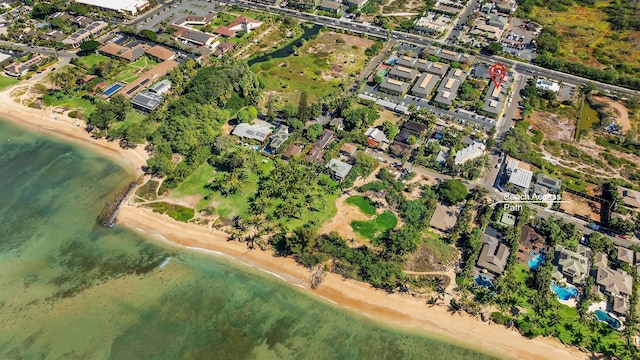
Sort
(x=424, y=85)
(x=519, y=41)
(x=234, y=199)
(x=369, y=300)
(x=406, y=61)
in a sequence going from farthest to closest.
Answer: (x=519, y=41)
(x=406, y=61)
(x=424, y=85)
(x=234, y=199)
(x=369, y=300)

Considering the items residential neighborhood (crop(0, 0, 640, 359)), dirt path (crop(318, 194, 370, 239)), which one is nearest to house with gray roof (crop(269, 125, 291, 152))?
residential neighborhood (crop(0, 0, 640, 359))

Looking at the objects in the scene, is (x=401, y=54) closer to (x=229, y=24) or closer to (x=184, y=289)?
(x=229, y=24)

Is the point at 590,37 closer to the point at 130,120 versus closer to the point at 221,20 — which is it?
the point at 221,20

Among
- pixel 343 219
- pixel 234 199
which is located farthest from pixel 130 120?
pixel 343 219

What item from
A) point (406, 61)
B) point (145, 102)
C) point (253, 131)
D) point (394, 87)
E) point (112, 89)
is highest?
point (406, 61)

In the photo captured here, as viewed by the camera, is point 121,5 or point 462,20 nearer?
point 121,5

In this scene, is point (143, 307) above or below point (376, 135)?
below

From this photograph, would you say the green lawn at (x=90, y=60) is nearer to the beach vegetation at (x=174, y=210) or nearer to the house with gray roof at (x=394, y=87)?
the beach vegetation at (x=174, y=210)
